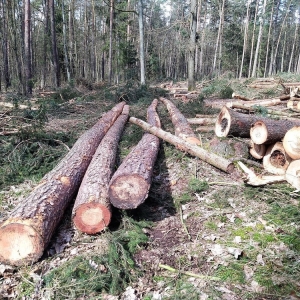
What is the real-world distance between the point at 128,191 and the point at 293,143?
8.90 ft

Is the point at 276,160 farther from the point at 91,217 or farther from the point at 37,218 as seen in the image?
the point at 37,218

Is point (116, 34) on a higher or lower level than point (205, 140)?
higher

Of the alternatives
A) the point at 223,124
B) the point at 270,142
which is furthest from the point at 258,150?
A: the point at 223,124

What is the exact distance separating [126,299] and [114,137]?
4549mm

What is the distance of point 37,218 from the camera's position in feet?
10.4

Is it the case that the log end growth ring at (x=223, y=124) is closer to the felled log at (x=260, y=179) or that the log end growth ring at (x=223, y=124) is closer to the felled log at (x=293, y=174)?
the felled log at (x=260, y=179)

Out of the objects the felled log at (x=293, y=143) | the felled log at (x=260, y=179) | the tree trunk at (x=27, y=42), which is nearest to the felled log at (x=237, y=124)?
the felled log at (x=293, y=143)

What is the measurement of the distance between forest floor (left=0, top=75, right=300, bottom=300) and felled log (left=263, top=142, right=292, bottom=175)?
1.85 ft

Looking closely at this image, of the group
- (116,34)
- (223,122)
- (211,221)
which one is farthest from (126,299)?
(116,34)

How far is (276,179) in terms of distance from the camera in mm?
4316

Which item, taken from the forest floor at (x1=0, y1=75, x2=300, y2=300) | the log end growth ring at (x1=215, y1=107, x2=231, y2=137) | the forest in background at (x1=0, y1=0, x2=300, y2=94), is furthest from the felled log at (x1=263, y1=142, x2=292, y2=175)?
the forest in background at (x1=0, y1=0, x2=300, y2=94)

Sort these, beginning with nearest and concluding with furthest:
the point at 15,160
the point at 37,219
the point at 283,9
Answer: the point at 37,219 → the point at 15,160 → the point at 283,9

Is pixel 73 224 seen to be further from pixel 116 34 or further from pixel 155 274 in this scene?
pixel 116 34

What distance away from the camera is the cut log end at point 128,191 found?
3656 millimetres
